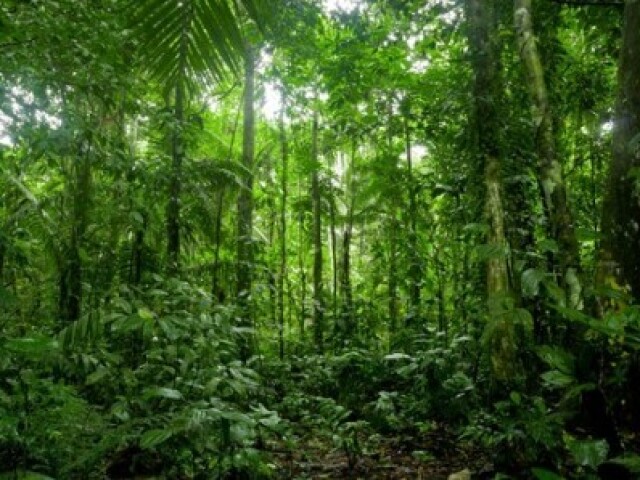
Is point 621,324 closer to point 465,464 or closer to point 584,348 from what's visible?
point 584,348

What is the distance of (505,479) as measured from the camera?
2.29m

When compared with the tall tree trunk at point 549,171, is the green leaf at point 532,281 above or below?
below

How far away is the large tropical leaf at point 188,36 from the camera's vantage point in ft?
4.82

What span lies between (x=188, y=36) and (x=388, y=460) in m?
3.70

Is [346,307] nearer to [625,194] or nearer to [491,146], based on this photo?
[491,146]

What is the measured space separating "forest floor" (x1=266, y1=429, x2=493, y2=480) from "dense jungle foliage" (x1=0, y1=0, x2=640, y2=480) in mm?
26

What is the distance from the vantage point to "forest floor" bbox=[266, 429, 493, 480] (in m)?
4.05

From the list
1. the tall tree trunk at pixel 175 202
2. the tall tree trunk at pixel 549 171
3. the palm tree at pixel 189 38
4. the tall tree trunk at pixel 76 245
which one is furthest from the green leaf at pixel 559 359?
the tall tree trunk at pixel 175 202

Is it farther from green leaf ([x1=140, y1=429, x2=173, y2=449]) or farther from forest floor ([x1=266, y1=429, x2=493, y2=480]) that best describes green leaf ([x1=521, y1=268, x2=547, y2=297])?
forest floor ([x1=266, y1=429, x2=493, y2=480])

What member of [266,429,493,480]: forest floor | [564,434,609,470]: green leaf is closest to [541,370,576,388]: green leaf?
[564,434,609,470]: green leaf

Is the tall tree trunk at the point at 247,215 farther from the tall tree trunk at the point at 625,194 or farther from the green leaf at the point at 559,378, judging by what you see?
the green leaf at the point at 559,378

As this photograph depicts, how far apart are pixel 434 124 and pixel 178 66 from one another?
4931 mm

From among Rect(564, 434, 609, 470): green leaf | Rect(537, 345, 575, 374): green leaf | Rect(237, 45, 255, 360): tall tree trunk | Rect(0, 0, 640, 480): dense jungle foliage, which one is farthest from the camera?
Rect(237, 45, 255, 360): tall tree trunk

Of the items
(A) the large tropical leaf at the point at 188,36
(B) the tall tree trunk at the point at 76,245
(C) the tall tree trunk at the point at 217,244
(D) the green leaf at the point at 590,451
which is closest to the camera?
(A) the large tropical leaf at the point at 188,36
